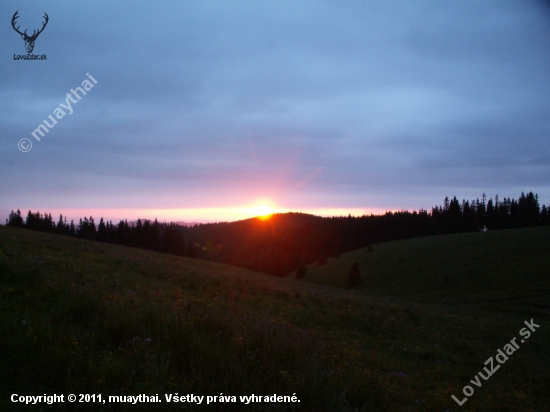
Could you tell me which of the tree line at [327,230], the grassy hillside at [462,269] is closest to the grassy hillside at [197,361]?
the grassy hillside at [462,269]

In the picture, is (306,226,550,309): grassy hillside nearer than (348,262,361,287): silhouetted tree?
Yes

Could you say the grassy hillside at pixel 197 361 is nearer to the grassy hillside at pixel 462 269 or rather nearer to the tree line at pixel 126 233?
the grassy hillside at pixel 462 269

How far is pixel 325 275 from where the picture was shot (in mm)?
67312

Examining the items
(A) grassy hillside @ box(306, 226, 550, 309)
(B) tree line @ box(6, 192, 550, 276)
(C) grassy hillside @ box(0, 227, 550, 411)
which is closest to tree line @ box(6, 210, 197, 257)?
(B) tree line @ box(6, 192, 550, 276)

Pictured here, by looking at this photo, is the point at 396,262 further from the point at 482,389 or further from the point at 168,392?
the point at 168,392

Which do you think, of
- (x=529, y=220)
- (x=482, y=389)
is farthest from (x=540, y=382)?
(x=529, y=220)

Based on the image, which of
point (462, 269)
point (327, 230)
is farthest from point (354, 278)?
point (327, 230)

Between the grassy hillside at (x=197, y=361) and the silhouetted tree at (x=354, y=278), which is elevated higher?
the grassy hillside at (x=197, y=361)

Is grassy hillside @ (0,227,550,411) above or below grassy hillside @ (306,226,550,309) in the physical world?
above

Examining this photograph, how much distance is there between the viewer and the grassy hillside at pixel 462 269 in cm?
3712

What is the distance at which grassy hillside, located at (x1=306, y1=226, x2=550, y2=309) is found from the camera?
37.1m

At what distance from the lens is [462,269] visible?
47.6 m

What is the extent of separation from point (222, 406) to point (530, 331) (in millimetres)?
22277

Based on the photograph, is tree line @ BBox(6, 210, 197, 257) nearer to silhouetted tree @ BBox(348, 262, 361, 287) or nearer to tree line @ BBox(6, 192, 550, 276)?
tree line @ BBox(6, 192, 550, 276)
